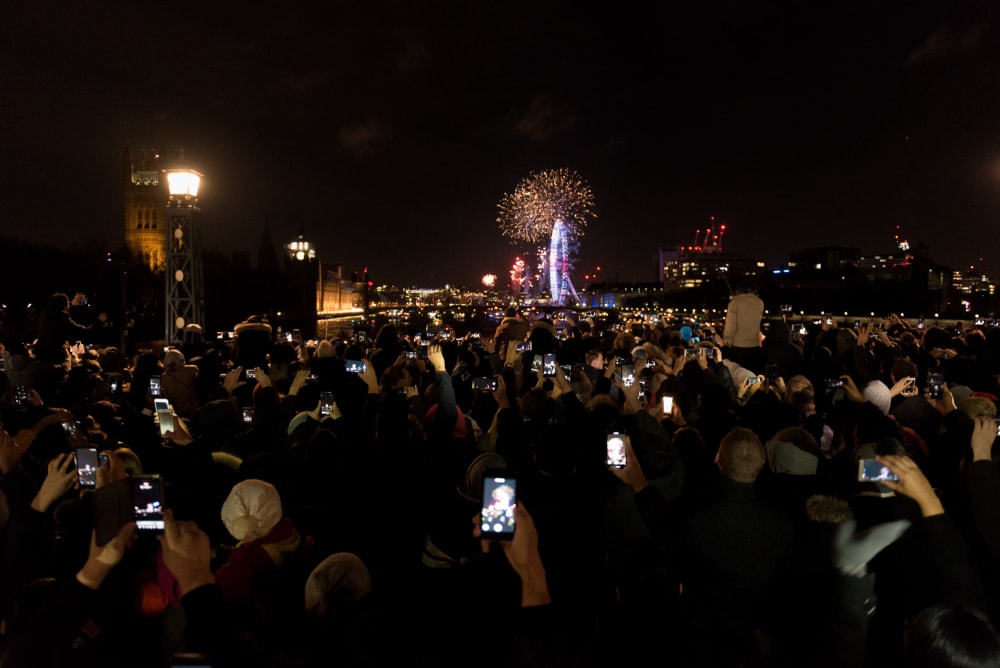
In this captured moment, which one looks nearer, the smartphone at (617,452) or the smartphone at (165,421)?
the smartphone at (617,452)

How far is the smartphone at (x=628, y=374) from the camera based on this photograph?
8036 mm

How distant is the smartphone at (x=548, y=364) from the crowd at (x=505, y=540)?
1.74 m

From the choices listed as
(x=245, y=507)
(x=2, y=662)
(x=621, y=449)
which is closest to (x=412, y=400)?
(x=621, y=449)

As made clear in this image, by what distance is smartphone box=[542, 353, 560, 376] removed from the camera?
880 centimetres

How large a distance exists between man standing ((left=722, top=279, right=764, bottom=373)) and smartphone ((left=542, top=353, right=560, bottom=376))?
2932mm

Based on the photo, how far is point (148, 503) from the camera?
11.0 ft

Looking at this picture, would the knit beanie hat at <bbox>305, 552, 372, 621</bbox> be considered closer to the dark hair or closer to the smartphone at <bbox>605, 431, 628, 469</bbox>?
the smartphone at <bbox>605, 431, 628, 469</bbox>

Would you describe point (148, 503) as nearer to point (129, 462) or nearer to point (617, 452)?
point (129, 462)

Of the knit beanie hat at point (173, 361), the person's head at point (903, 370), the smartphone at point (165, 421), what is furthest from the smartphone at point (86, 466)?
the person's head at point (903, 370)

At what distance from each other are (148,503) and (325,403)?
11.6 ft

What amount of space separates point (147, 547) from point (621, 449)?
283 cm

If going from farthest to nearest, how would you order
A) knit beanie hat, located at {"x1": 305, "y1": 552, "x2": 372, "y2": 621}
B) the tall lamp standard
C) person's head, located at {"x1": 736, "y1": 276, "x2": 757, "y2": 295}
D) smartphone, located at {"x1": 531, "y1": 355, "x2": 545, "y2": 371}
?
the tall lamp standard
person's head, located at {"x1": 736, "y1": 276, "x2": 757, "y2": 295}
smartphone, located at {"x1": 531, "y1": 355, "x2": 545, "y2": 371}
knit beanie hat, located at {"x1": 305, "y1": 552, "x2": 372, "y2": 621}

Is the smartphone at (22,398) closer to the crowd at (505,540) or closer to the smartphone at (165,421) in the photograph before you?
the crowd at (505,540)

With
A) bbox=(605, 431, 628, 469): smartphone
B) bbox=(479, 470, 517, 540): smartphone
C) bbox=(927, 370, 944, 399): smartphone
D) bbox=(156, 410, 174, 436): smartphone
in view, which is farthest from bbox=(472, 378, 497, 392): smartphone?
bbox=(479, 470, 517, 540): smartphone
